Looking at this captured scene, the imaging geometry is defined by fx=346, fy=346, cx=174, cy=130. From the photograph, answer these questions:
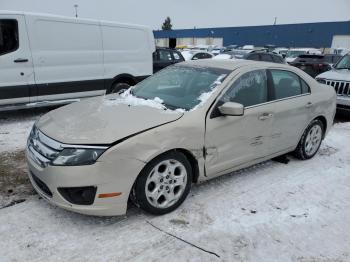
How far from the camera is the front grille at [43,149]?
10.1 ft

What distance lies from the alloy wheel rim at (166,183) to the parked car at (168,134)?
0.03 feet

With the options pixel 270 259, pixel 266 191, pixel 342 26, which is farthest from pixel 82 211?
pixel 342 26

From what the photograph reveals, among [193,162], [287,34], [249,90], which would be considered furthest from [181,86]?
[287,34]

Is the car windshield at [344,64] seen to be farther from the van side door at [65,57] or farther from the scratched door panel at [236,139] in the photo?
the van side door at [65,57]

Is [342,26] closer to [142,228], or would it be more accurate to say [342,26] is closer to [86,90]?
[86,90]

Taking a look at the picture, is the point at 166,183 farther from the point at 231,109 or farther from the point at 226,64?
the point at 226,64

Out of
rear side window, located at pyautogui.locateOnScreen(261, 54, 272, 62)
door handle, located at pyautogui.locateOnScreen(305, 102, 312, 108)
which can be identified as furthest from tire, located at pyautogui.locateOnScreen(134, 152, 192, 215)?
rear side window, located at pyautogui.locateOnScreen(261, 54, 272, 62)

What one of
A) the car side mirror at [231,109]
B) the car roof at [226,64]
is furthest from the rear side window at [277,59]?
the car side mirror at [231,109]

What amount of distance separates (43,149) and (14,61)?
4186 mm

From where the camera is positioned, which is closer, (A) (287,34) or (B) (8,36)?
(B) (8,36)

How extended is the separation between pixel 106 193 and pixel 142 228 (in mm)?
521

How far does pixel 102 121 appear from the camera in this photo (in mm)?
3373

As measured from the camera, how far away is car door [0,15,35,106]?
652 centimetres

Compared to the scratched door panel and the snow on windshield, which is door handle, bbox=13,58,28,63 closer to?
the snow on windshield
